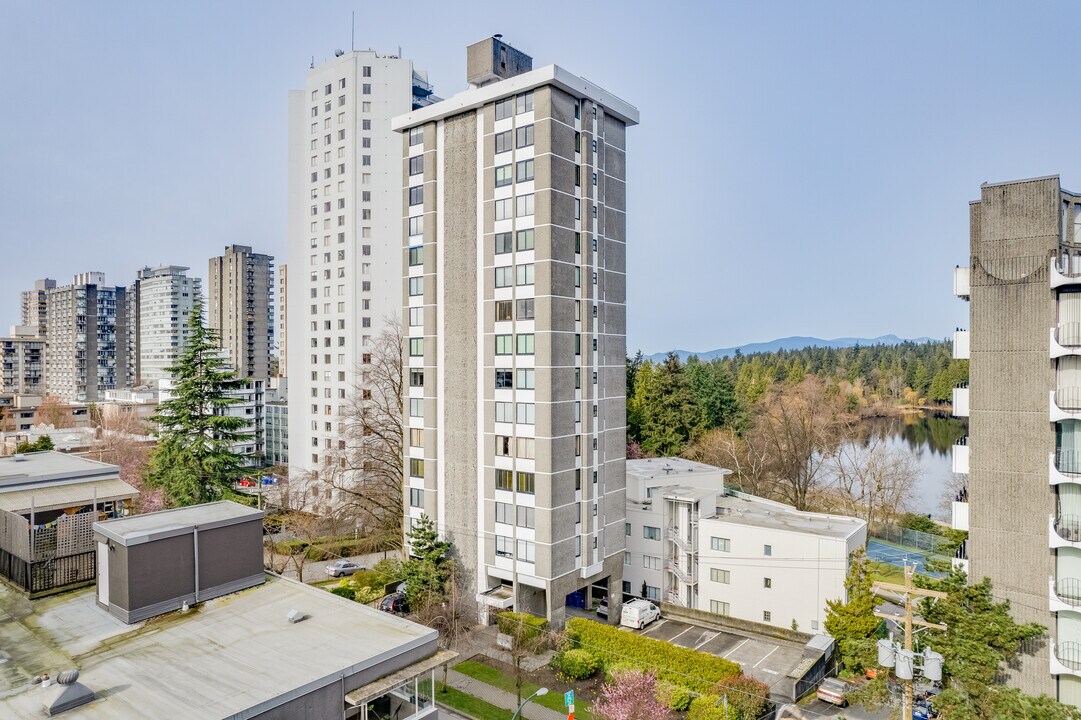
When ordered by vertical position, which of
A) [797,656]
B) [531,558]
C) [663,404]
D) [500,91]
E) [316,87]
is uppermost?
[316,87]

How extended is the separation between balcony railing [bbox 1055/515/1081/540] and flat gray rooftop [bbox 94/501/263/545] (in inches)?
861

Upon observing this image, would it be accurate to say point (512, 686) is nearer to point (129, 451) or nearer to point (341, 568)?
point (341, 568)

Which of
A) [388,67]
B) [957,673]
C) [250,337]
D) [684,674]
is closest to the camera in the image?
[957,673]

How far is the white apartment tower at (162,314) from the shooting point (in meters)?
113

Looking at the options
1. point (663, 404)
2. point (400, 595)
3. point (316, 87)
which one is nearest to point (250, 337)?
point (316, 87)

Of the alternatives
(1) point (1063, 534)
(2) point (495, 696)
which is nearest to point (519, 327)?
(2) point (495, 696)

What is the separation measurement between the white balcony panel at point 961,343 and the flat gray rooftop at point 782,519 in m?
12.9

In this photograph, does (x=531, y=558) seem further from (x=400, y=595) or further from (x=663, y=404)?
(x=663, y=404)

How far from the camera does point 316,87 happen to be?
55.8 metres

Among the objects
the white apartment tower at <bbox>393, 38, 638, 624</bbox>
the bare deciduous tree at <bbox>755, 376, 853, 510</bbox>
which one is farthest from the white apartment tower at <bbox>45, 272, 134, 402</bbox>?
the bare deciduous tree at <bbox>755, 376, 853, 510</bbox>

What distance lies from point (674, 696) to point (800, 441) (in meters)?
36.0

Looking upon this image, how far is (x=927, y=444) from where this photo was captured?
88.2 metres

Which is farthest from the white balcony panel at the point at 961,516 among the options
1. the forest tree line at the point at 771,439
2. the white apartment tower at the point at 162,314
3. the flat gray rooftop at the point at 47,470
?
the white apartment tower at the point at 162,314

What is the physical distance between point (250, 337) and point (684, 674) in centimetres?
10546
